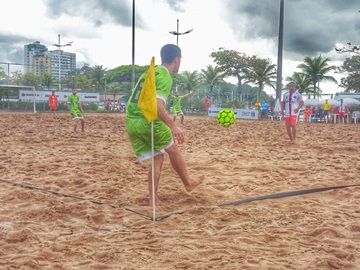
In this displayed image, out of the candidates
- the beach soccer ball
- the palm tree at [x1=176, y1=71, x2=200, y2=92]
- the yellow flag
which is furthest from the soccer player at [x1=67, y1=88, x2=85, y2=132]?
the palm tree at [x1=176, y1=71, x2=200, y2=92]

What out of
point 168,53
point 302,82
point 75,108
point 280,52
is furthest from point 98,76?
point 168,53

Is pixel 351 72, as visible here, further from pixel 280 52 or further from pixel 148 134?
pixel 148 134

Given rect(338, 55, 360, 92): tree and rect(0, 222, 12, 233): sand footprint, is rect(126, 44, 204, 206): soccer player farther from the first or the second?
rect(338, 55, 360, 92): tree

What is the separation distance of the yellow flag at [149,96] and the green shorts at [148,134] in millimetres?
386

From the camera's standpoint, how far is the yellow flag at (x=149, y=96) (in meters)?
3.72

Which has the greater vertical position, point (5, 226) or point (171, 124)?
point (171, 124)

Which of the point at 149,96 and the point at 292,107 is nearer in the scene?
the point at 149,96

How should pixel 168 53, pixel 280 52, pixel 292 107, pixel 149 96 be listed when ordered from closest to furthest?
pixel 149 96 < pixel 168 53 < pixel 292 107 < pixel 280 52

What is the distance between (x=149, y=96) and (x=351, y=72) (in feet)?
178

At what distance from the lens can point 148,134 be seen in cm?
421

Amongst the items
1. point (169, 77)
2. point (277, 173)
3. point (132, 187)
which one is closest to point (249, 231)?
point (169, 77)

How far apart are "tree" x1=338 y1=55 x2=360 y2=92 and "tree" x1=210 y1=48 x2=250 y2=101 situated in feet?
40.8

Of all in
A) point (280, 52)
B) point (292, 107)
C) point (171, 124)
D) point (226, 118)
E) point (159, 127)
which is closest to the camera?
point (171, 124)

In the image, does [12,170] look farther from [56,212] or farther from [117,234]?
[117,234]
